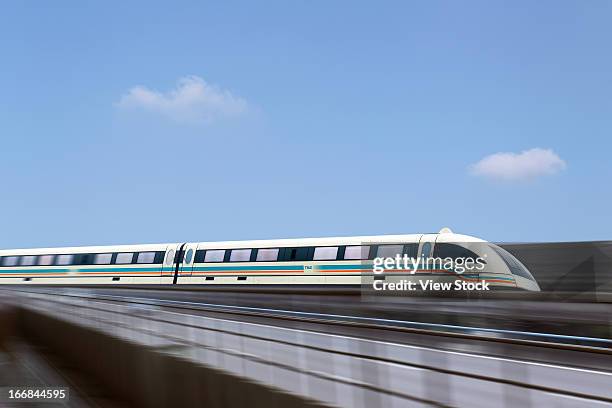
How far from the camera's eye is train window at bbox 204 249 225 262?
33062 mm

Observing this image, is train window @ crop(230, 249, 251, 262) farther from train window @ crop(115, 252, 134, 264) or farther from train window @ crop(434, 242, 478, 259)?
train window @ crop(434, 242, 478, 259)

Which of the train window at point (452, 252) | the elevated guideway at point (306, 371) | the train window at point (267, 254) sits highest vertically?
the train window at point (267, 254)

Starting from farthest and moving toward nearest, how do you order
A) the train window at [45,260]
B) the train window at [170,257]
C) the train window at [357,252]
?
the train window at [45,260] < the train window at [170,257] < the train window at [357,252]

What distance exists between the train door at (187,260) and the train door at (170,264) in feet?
1.18

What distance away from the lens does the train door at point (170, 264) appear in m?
34.7

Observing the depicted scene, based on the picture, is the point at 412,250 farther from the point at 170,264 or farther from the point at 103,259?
the point at 103,259

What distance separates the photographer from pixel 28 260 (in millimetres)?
40625

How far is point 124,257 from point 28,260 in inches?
295

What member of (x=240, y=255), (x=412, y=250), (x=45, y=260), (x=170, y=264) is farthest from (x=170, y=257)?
(x=412, y=250)

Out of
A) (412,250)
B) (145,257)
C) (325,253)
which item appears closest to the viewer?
(412,250)

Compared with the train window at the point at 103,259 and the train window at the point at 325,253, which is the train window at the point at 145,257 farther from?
the train window at the point at 325,253

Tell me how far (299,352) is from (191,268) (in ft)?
93.1

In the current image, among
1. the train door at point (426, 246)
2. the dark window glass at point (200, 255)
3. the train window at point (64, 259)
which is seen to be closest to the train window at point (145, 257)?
the dark window glass at point (200, 255)

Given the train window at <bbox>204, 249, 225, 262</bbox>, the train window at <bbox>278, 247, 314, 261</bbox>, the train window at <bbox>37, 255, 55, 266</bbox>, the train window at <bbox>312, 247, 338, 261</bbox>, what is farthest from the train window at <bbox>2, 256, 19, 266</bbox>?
the train window at <bbox>312, 247, 338, 261</bbox>
